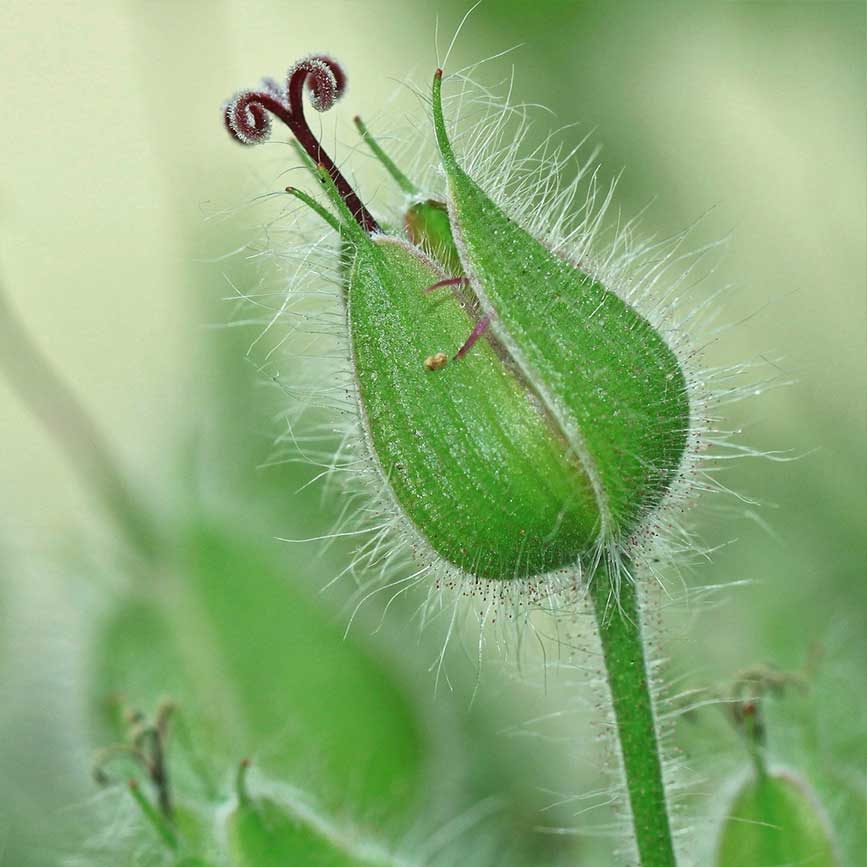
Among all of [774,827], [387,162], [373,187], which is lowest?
[774,827]

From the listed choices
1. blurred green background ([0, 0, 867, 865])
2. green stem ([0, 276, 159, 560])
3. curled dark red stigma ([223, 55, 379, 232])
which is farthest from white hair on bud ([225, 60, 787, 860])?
green stem ([0, 276, 159, 560])

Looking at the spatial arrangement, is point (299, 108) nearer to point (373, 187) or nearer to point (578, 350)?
point (578, 350)

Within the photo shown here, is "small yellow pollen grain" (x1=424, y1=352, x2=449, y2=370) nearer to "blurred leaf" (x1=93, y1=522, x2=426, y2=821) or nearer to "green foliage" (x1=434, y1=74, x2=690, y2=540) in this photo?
"green foliage" (x1=434, y1=74, x2=690, y2=540)

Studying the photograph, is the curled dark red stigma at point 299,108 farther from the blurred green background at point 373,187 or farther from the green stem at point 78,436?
the green stem at point 78,436

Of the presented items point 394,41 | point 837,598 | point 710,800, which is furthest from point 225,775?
point 394,41

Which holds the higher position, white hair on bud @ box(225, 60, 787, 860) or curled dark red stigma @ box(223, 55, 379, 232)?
curled dark red stigma @ box(223, 55, 379, 232)

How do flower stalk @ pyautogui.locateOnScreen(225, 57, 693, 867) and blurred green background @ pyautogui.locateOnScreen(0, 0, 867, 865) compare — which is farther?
blurred green background @ pyautogui.locateOnScreen(0, 0, 867, 865)

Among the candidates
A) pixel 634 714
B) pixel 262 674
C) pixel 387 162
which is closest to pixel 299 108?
pixel 387 162
